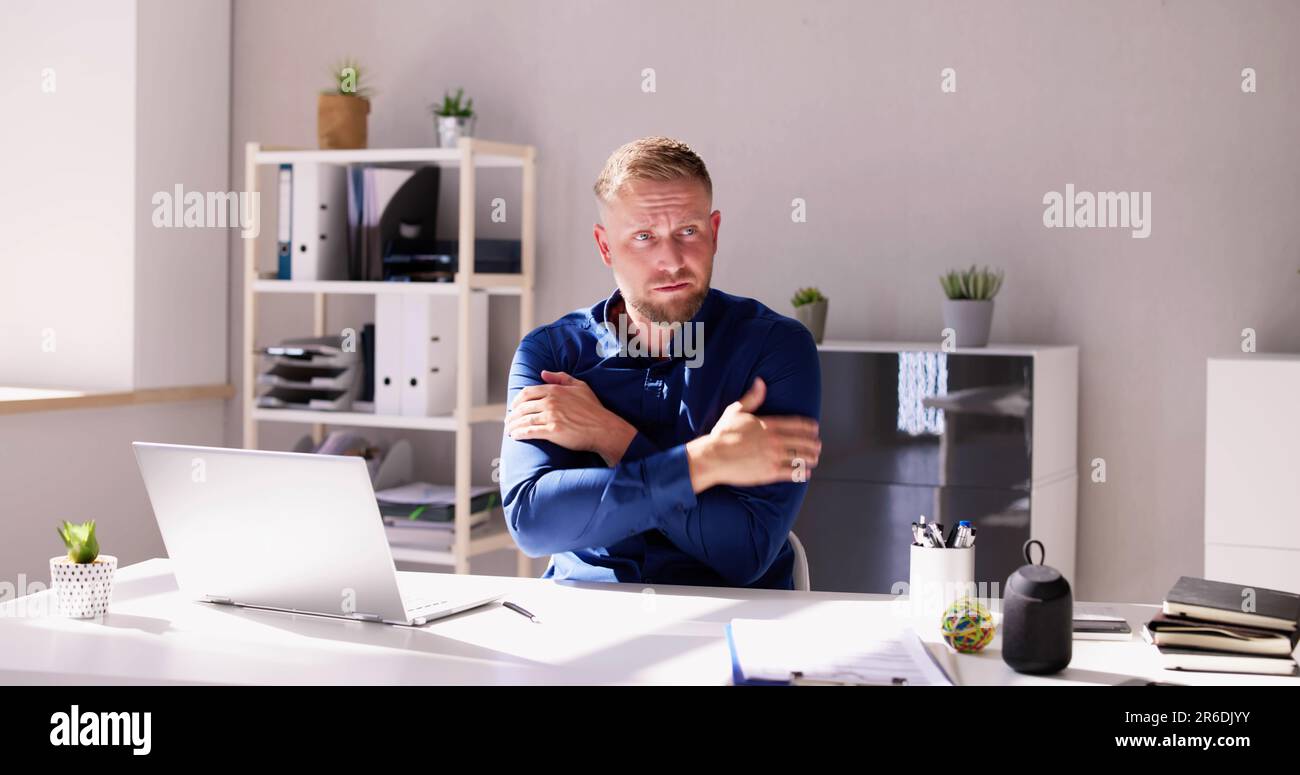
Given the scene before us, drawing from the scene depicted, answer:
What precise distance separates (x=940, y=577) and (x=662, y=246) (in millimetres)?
834

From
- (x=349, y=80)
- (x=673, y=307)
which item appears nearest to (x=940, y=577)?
(x=673, y=307)

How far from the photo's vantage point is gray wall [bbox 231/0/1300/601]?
3.65 m

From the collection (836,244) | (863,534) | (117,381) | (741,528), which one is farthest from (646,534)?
(117,381)

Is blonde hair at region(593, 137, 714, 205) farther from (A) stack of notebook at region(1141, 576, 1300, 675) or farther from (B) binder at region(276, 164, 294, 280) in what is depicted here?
(B) binder at region(276, 164, 294, 280)

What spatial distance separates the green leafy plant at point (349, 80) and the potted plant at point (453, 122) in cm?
32

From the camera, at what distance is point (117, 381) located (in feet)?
14.5

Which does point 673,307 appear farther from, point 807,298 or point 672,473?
point 807,298

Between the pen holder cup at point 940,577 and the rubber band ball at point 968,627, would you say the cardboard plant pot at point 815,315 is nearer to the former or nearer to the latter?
the pen holder cup at point 940,577

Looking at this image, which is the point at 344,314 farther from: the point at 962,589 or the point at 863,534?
the point at 962,589

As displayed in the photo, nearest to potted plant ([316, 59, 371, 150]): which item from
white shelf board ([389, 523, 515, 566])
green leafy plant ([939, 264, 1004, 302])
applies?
white shelf board ([389, 523, 515, 566])

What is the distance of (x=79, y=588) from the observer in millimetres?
1936

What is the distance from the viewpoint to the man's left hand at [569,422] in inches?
89.2

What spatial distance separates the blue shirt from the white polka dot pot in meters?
0.66

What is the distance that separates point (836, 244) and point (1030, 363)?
877 mm
